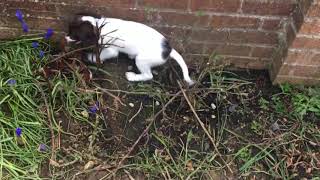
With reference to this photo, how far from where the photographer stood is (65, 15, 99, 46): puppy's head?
8.35ft

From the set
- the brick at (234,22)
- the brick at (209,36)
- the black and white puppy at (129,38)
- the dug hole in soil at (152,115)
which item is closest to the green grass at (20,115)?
the dug hole in soil at (152,115)

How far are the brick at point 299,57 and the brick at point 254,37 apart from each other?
15cm

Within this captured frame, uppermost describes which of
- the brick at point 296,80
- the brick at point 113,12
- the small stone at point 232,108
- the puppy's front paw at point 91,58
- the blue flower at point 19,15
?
the brick at point 113,12

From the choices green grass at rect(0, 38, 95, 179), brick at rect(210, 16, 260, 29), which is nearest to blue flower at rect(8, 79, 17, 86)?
green grass at rect(0, 38, 95, 179)

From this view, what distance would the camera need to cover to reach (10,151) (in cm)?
244

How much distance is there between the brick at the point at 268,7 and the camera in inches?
103

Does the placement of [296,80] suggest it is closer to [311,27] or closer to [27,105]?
[311,27]

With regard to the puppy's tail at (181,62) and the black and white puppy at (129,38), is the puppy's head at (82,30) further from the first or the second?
the puppy's tail at (181,62)

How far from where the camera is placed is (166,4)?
264cm

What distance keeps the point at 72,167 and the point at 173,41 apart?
0.99m

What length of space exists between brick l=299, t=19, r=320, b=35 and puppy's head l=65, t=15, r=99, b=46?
116 cm

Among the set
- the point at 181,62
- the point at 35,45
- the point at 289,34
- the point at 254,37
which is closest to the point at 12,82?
the point at 35,45

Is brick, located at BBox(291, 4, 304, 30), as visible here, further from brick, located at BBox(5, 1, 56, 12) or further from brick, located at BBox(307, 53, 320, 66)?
brick, located at BBox(5, 1, 56, 12)

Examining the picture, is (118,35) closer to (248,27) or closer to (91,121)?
(91,121)
